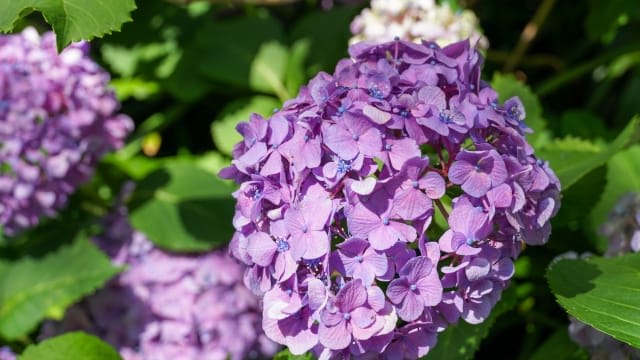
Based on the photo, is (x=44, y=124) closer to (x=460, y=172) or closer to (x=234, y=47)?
(x=234, y=47)

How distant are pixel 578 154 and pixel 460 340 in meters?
0.44

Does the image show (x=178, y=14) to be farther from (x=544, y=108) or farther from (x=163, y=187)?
(x=544, y=108)

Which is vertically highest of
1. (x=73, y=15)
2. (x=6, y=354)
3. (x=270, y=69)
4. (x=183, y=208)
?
(x=73, y=15)

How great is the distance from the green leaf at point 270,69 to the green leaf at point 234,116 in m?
0.03

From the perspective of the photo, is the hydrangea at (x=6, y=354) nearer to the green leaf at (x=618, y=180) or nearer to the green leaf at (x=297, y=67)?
the green leaf at (x=297, y=67)

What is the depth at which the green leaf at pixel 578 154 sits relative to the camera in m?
1.52

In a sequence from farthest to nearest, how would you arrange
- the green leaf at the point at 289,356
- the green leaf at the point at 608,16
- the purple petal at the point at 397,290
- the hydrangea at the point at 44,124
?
the green leaf at the point at 608,16, the hydrangea at the point at 44,124, the green leaf at the point at 289,356, the purple petal at the point at 397,290

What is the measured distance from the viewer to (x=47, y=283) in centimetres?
200

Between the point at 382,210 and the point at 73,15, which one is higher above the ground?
the point at 73,15

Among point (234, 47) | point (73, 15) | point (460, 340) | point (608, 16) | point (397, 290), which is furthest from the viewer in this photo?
point (234, 47)

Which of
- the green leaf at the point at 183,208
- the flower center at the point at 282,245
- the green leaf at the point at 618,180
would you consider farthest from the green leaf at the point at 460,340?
the green leaf at the point at 183,208

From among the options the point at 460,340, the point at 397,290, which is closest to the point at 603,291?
the point at 460,340

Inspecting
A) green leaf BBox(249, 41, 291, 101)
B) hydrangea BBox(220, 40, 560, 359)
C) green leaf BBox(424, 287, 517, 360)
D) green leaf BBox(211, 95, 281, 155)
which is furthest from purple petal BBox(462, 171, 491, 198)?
green leaf BBox(249, 41, 291, 101)

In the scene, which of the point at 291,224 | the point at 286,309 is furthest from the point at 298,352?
the point at 291,224
